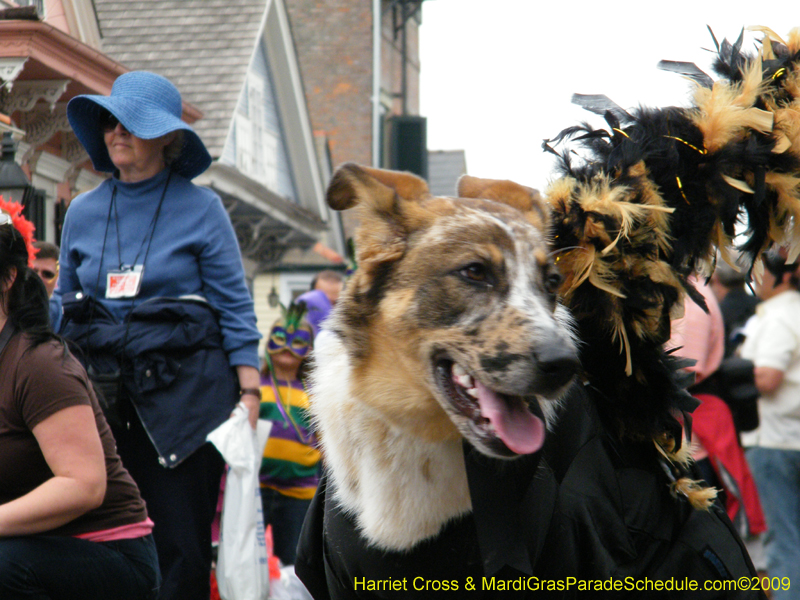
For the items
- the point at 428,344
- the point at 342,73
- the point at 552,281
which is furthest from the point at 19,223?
the point at 342,73

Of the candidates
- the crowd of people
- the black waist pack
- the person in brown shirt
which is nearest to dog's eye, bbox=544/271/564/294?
the crowd of people

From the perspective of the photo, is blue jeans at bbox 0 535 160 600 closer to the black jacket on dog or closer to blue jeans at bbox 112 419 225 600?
blue jeans at bbox 112 419 225 600

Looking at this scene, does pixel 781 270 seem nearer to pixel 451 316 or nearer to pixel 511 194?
pixel 511 194

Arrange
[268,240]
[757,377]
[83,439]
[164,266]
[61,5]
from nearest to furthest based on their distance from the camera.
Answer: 1. [83,439]
2. [164,266]
3. [757,377]
4. [61,5]
5. [268,240]

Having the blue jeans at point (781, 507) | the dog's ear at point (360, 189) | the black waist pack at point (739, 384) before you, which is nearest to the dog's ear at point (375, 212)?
the dog's ear at point (360, 189)

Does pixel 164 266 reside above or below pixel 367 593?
above

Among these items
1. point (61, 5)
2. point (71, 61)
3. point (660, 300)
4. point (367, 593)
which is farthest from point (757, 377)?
point (61, 5)

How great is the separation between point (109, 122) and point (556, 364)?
115 inches

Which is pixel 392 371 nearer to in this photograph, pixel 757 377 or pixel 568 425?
pixel 568 425

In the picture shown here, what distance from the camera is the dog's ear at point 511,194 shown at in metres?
2.62

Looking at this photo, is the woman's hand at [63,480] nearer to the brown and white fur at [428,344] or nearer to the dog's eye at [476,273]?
the brown and white fur at [428,344]

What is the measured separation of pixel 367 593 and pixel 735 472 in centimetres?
371

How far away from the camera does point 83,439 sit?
3.22 metres

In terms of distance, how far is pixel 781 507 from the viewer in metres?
5.39
